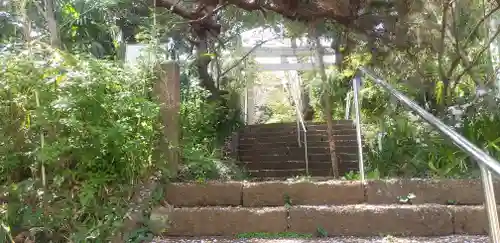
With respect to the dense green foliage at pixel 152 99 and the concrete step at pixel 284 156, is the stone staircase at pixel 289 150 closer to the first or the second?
the concrete step at pixel 284 156

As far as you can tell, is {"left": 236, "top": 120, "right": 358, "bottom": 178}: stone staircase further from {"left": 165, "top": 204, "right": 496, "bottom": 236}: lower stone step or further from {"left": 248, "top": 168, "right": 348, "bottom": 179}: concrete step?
{"left": 165, "top": 204, "right": 496, "bottom": 236}: lower stone step

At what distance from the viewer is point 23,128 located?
8.76ft

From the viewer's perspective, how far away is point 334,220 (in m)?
2.98

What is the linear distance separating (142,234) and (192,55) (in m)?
3.97

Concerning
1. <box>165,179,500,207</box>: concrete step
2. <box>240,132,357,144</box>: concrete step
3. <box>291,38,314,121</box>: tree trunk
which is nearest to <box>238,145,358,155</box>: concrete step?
<box>240,132,357,144</box>: concrete step

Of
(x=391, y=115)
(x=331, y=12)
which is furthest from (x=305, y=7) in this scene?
(x=391, y=115)

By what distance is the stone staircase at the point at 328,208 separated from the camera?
294cm

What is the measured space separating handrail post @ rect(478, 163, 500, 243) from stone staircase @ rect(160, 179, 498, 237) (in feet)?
4.95

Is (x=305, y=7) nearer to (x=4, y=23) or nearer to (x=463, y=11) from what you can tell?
(x=463, y=11)

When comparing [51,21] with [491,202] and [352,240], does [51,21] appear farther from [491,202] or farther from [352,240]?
[491,202]

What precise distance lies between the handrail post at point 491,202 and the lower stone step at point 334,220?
4.98 ft

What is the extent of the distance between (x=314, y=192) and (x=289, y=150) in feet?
10.7

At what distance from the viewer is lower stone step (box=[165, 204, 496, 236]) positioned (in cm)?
293

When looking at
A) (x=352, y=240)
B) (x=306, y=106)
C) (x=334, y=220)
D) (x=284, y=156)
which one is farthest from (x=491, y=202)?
(x=306, y=106)
